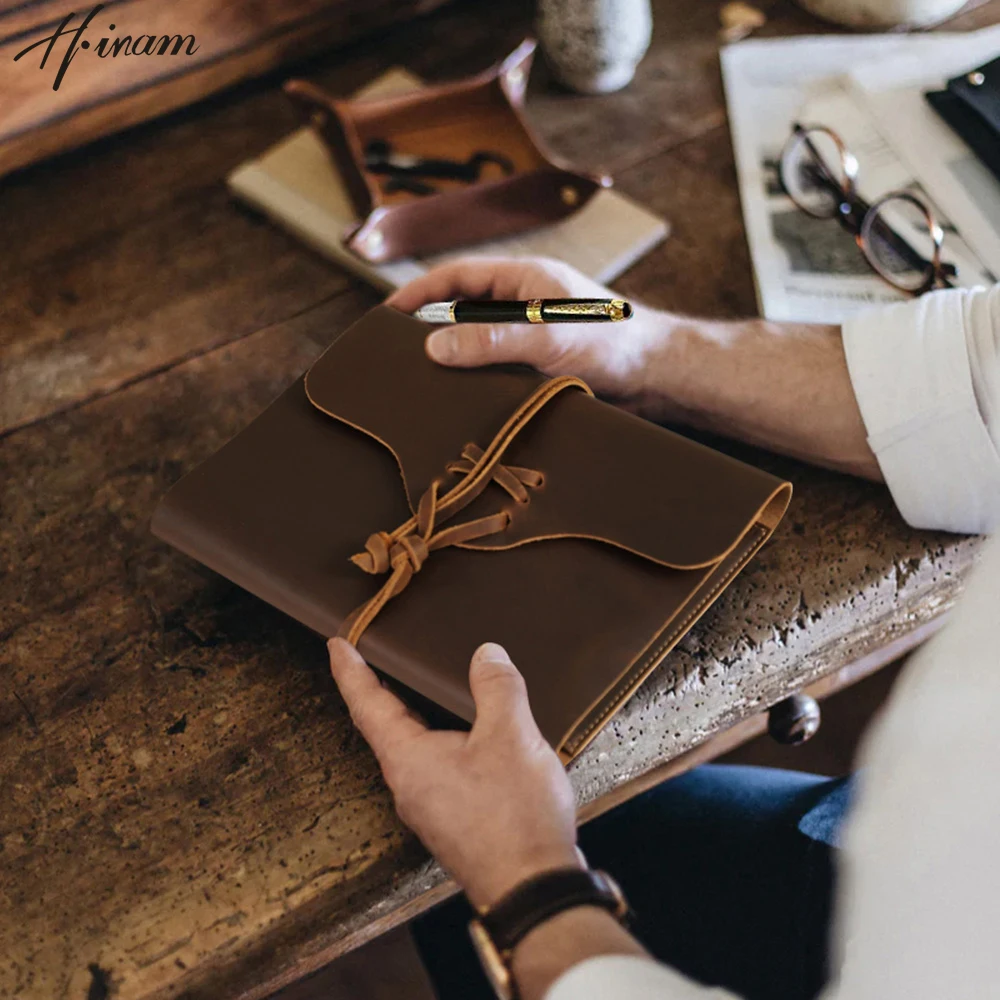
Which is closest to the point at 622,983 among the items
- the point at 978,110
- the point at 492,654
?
the point at 492,654

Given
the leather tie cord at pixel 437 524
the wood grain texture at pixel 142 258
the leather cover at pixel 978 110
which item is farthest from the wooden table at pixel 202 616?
the leather cover at pixel 978 110

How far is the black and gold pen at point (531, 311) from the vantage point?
644 millimetres

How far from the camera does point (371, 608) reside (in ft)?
1.95

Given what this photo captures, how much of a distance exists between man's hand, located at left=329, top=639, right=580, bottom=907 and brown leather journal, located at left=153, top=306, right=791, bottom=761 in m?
0.02

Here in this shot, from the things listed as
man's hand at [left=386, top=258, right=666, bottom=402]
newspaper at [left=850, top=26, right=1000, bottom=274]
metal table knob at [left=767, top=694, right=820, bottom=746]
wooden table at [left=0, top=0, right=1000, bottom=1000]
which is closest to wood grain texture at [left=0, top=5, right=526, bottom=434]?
wooden table at [left=0, top=0, right=1000, bottom=1000]

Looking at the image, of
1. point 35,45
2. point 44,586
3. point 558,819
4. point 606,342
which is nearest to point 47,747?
point 44,586

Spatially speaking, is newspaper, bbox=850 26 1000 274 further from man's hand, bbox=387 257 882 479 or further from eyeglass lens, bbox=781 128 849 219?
man's hand, bbox=387 257 882 479

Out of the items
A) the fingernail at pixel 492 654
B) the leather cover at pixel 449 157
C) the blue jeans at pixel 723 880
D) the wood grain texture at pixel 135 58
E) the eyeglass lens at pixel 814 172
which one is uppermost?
the wood grain texture at pixel 135 58

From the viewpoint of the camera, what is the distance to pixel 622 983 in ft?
1.57

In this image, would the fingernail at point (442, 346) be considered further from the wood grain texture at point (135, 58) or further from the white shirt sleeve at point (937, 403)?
the wood grain texture at point (135, 58)

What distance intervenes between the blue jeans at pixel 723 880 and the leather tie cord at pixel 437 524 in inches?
12.8

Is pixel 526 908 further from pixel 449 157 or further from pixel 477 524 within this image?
pixel 449 157

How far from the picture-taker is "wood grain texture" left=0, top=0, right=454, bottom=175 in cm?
95

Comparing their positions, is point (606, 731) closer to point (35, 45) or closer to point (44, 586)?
point (44, 586)
